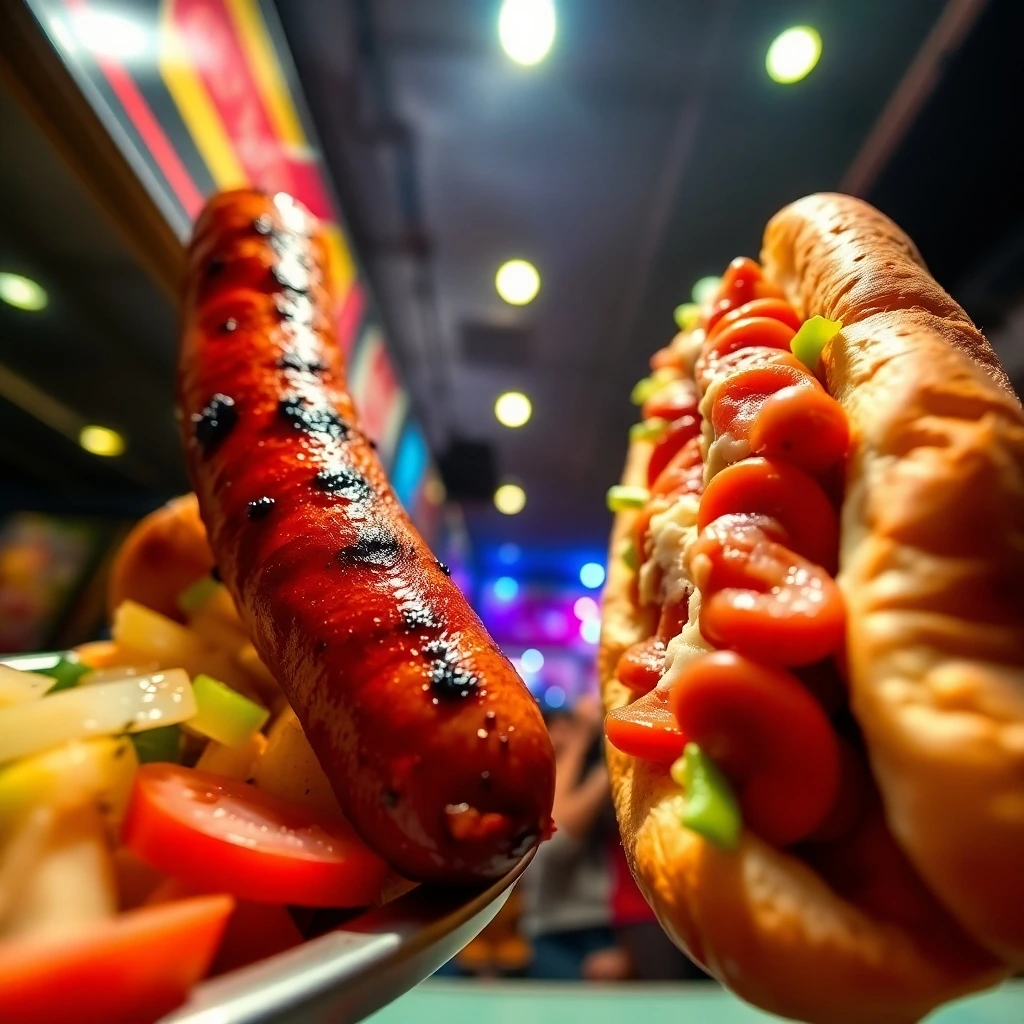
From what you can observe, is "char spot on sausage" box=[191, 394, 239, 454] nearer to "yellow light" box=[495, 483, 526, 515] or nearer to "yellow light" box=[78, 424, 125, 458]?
"yellow light" box=[78, 424, 125, 458]

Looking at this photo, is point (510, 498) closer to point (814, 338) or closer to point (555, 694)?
point (555, 694)

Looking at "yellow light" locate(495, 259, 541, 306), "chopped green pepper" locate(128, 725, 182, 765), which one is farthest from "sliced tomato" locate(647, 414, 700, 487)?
"yellow light" locate(495, 259, 541, 306)

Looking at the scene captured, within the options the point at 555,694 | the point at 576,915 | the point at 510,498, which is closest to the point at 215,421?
the point at 576,915

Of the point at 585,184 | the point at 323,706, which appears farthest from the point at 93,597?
the point at 323,706

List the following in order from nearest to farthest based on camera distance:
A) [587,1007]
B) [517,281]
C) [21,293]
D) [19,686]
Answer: [19,686], [587,1007], [21,293], [517,281]

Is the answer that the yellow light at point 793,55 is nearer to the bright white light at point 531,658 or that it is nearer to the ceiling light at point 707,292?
the ceiling light at point 707,292

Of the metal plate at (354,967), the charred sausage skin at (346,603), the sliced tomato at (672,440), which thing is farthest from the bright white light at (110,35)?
the metal plate at (354,967)

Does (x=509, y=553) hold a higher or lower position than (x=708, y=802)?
higher
